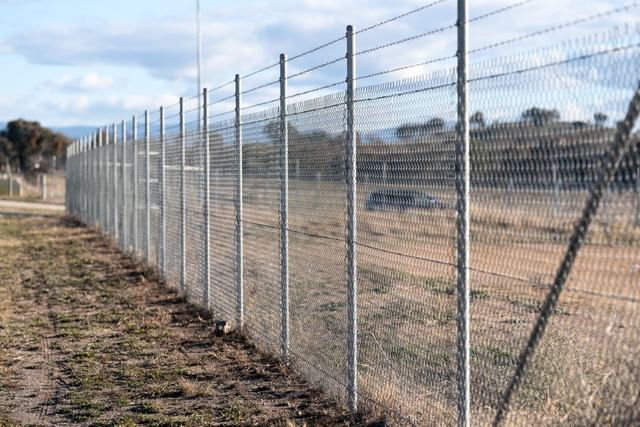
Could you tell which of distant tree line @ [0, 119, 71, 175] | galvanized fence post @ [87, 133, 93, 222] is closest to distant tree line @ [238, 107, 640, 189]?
galvanized fence post @ [87, 133, 93, 222]

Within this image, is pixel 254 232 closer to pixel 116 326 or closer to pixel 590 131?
pixel 116 326

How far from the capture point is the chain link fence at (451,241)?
11.2 ft

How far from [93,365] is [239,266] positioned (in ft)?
5.66

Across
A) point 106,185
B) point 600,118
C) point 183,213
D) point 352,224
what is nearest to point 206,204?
point 183,213

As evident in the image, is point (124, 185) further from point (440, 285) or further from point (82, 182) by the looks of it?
point (440, 285)

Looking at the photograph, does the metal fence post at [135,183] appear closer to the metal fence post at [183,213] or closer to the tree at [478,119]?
the metal fence post at [183,213]

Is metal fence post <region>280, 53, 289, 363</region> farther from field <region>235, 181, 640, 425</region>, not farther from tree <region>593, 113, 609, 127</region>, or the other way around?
tree <region>593, 113, 609, 127</region>

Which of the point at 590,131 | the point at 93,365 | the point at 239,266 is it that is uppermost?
the point at 590,131

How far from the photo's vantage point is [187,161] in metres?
11.4

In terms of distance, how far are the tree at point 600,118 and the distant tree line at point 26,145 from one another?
2691 inches

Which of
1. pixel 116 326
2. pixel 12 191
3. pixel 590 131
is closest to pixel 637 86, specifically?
pixel 590 131

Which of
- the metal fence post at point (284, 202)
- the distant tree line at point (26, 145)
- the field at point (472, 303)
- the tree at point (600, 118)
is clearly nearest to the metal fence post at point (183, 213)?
the field at point (472, 303)

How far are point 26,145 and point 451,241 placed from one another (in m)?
68.9

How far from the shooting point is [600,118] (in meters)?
3.38
